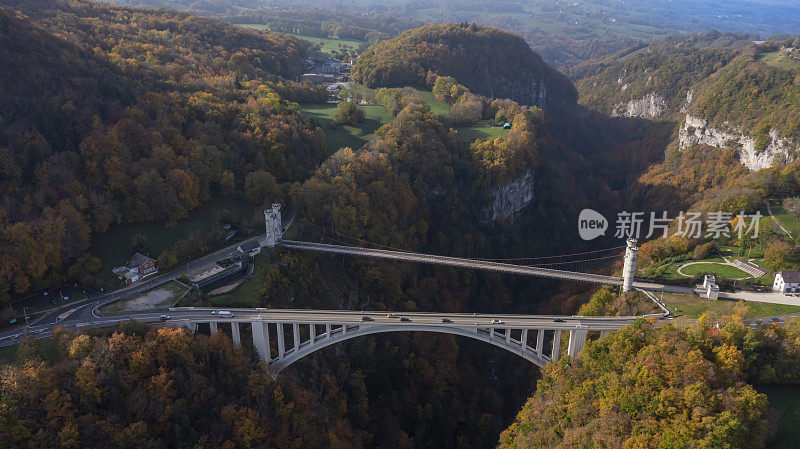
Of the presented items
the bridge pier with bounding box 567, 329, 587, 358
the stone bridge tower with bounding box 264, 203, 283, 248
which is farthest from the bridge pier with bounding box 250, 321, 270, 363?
the bridge pier with bounding box 567, 329, 587, 358

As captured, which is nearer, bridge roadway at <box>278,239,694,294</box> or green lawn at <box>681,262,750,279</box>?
bridge roadway at <box>278,239,694,294</box>

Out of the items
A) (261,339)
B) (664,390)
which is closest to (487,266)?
(664,390)

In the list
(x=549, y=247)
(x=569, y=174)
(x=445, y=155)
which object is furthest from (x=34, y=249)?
(x=569, y=174)

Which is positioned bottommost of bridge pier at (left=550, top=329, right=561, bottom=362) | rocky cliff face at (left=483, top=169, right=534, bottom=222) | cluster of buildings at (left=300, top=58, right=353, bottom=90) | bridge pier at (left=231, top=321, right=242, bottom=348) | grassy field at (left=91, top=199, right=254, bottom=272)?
rocky cliff face at (left=483, top=169, right=534, bottom=222)

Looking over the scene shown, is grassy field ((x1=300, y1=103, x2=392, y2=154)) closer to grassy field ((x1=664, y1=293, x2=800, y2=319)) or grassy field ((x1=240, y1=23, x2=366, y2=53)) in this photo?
grassy field ((x1=664, y1=293, x2=800, y2=319))

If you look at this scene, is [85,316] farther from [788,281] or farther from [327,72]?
[327,72]

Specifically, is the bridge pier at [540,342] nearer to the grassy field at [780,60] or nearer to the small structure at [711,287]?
the small structure at [711,287]
